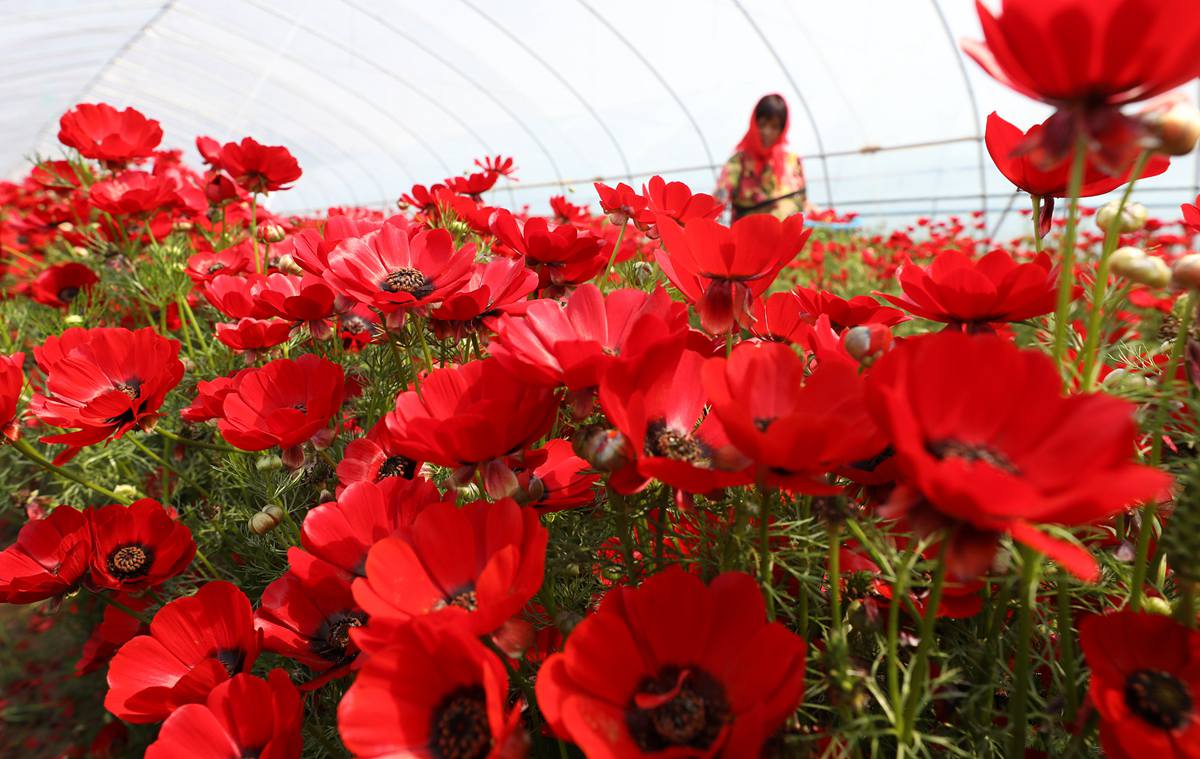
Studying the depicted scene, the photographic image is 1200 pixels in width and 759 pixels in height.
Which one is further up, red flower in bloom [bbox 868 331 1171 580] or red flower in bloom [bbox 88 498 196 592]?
red flower in bloom [bbox 868 331 1171 580]

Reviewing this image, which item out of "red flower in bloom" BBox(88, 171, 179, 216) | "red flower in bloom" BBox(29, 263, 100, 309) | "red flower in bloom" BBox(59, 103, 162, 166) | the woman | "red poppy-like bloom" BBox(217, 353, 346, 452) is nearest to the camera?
"red poppy-like bloom" BBox(217, 353, 346, 452)

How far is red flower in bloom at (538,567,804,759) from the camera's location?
0.25m

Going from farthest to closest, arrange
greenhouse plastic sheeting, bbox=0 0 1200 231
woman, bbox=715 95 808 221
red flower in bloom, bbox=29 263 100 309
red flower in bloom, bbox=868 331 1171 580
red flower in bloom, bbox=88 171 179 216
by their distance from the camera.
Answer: greenhouse plastic sheeting, bbox=0 0 1200 231, woman, bbox=715 95 808 221, red flower in bloom, bbox=29 263 100 309, red flower in bloom, bbox=88 171 179 216, red flower in bloom, bbox=868 331 1171 580

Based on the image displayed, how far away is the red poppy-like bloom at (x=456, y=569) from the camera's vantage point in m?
0.26

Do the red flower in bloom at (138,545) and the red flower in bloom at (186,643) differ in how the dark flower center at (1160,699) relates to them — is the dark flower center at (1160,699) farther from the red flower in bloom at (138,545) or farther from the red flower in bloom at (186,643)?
the red flower in bloom at (138,545)

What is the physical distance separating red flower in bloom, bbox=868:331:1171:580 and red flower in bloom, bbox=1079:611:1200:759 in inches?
3.4

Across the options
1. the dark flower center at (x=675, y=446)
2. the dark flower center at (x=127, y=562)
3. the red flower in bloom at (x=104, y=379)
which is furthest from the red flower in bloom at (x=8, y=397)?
the dark flower center at (x=675, y=446)

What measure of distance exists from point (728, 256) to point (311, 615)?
0.35m

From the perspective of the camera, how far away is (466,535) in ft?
1.11

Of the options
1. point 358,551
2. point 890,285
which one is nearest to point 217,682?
point 358,551

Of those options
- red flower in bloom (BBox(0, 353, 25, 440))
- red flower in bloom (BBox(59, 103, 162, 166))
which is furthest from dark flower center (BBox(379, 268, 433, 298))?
red flower in bloom (BBox(59, 103, 162, 166))

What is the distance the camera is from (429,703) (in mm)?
281

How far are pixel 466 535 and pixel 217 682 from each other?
0.17m

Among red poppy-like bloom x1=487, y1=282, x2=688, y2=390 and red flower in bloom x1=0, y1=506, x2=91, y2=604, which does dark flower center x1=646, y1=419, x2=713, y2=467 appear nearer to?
red poppy-like bloom x1=487, y1=282, x2=688, y2=390
